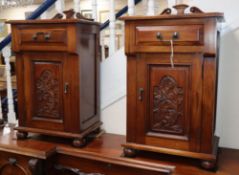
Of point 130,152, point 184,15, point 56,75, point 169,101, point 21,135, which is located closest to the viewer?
point 184,15

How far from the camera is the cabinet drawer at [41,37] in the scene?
61.2 inches

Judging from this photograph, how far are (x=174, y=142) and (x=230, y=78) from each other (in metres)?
0.52

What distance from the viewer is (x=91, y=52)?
5.73 ft

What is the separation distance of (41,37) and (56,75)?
0.23m

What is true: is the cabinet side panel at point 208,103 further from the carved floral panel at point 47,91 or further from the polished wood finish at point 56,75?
the carved floral panel at point 47,91

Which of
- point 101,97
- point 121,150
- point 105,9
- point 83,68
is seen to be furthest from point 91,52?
point 105,9

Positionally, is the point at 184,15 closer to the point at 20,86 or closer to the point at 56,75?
the point at 56,75

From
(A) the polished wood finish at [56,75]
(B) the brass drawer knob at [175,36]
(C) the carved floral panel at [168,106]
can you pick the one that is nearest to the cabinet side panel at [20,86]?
(A) the polished wood finish at [56,75]

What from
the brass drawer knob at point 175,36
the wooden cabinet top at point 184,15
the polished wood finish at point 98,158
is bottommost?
the polished wood finish at point 98,158

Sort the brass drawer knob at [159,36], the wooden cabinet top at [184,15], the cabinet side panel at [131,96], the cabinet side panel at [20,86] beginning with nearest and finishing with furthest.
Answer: the wooden cabinet top at [184,15]
the brass drawer knob at [159,36]
the cabinet side panel at [131,96]
the cabinet side panel at [20,86]

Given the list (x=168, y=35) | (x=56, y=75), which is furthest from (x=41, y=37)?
(x=168, y=35)

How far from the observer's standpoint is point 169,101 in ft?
4.60

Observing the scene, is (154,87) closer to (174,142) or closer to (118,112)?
(174,142)

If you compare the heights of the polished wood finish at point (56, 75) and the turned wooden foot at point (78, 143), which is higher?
the polished wood finish at point (56, 75)
